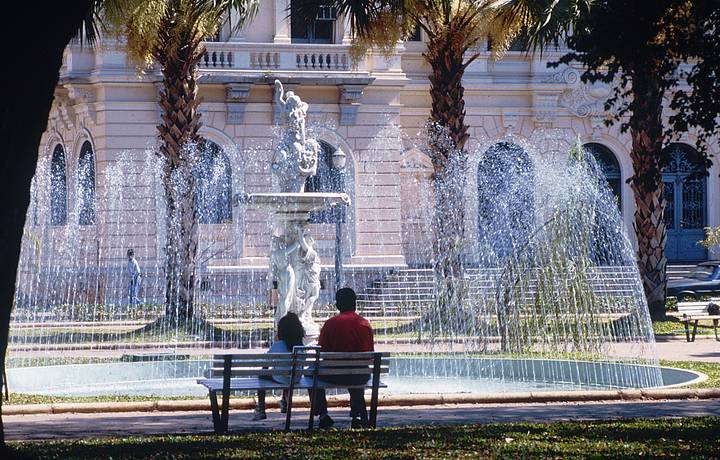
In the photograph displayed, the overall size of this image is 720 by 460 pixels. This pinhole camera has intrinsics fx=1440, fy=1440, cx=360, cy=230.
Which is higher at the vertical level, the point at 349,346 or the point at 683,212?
the point at 683,212

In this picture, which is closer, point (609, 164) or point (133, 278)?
point (133, 278)

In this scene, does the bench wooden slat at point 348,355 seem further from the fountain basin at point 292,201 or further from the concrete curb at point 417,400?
the fountain basin at point 292,201

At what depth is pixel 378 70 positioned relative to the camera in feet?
113

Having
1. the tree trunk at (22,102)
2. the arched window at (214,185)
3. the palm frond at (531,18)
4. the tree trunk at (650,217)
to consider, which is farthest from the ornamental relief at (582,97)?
the tree trunk at (22,102)

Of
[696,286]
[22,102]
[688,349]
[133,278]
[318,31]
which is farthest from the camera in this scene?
[318,31]

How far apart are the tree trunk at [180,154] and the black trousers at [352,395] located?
13775 mm

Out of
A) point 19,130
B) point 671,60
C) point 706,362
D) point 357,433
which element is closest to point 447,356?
point 706,362

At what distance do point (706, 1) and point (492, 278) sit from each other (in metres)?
13.8

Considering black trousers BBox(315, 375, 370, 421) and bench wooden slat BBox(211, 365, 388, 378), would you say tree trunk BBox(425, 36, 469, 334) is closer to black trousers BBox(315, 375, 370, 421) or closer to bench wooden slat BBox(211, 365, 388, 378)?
black trousers BBox(315, 375, 370, 421)

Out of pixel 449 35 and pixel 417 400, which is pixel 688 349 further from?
pixel 449 35

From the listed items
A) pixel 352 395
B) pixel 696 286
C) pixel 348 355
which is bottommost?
pixel 352 395

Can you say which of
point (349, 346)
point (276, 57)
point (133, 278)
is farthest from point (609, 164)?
point (349, 346)

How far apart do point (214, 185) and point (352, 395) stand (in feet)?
75.0

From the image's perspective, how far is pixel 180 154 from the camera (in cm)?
2586
